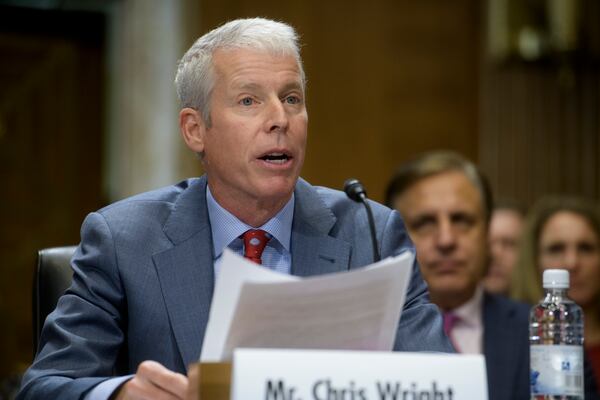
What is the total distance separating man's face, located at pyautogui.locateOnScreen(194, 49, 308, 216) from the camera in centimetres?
248

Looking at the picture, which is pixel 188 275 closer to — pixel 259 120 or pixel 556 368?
pixel 259 120

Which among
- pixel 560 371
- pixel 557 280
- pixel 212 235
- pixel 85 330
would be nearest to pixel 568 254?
pixel 557 280

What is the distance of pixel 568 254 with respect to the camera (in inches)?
192

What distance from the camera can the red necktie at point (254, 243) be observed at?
2.59 m

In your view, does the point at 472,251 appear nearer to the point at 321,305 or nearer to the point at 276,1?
the point at 321,305

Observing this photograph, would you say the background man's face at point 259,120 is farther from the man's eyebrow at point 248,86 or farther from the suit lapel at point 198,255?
the suit lapel at point 198,255

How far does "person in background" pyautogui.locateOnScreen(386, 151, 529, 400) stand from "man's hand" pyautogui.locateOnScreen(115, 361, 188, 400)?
6.70ft

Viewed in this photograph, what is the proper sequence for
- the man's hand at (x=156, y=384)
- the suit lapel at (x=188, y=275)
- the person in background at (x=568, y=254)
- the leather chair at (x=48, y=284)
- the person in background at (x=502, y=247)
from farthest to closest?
1. the person in background at (x=502, y=247)
2. the person in background at (x=568, y=254)
3. the leather chair at (x=48, y=284)
4. the suit lapel at (x=188, y=275)
5. the man's hand at (x=156, y=384)

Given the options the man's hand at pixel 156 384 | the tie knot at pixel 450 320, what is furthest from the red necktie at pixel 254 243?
the tie knot at pixel 450 320

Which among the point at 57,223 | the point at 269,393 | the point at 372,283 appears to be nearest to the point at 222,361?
the point at 269,393

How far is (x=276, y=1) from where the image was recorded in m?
6.73

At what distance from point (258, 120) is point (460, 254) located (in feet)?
5.65

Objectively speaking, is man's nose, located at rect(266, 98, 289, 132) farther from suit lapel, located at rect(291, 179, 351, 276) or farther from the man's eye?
suit lapel, located at rect(291, 179, 351, 276)

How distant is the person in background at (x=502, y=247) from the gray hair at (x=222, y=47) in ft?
11.0
